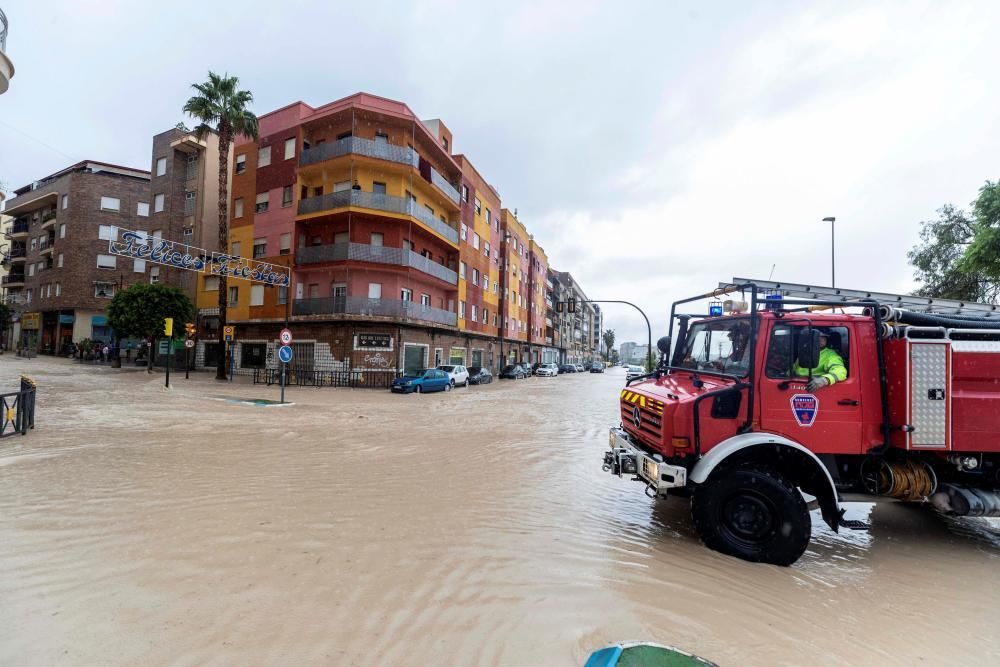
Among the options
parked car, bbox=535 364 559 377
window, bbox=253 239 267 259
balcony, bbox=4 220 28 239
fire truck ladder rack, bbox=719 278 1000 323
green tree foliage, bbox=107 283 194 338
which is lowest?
parked car, bbox=535 364 559 377

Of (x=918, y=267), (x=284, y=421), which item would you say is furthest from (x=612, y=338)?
(x=284, y=421)

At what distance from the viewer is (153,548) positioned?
3.94 meters

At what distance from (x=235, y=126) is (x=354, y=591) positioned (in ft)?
95.0

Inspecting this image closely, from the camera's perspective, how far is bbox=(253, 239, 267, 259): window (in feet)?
93.9

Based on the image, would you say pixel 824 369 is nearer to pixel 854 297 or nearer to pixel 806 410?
pixel 806 410

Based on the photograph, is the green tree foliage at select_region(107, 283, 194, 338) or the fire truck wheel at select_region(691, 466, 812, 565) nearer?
the fire truck wheel at select_region(691, 466, 812, 565)

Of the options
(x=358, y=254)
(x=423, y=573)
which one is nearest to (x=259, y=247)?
(x=358, y=254)

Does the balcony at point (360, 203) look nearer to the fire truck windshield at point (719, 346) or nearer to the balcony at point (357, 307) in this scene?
the balcony at point (357, 307)

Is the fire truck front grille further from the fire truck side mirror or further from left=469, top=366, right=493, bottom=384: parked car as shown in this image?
left=469, top=366, right=493, bottom=384: parked car

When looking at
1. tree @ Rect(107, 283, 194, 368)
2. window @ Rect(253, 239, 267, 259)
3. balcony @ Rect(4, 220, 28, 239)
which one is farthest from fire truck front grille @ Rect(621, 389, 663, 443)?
balcony @ Rect(4, 220, 28, 239)

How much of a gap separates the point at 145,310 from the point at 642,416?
32.4 m

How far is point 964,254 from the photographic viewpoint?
1733 centimetres

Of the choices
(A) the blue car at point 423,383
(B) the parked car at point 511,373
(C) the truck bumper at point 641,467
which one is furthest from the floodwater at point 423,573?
(B) the parked car at point 511,373

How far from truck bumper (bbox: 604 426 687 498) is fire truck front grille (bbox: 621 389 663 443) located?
0.52 ft
